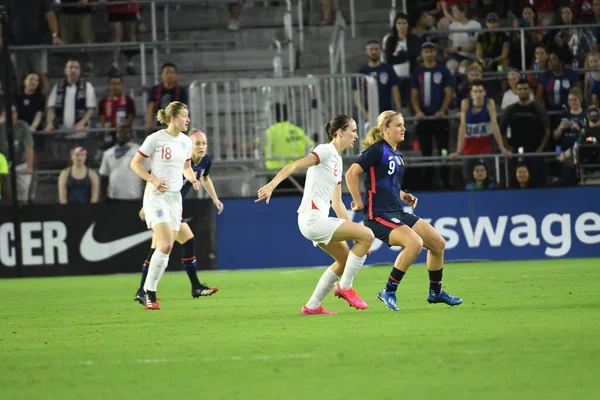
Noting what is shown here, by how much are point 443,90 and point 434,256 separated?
1021 cm

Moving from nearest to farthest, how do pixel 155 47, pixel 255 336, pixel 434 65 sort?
pixel 255 336
pixel 434 65
pixel 155 47

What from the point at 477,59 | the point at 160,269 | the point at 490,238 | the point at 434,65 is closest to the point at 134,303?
the point at 160,269

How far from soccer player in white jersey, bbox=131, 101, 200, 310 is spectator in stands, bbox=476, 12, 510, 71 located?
1099cm

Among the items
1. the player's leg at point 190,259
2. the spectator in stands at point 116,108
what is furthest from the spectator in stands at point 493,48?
A: the player's leg at point 190,259

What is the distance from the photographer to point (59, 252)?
2038 centimetres

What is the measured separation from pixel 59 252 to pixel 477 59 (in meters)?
8.91

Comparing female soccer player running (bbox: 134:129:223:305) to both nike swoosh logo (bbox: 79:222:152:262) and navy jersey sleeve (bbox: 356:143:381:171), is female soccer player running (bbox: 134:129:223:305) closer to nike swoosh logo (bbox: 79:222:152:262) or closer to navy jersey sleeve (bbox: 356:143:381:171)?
navy jersey sleeve (bbox: 356:143:381:171)

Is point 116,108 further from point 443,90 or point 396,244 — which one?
point 396,244

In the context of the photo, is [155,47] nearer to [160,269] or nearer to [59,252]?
[59,252]

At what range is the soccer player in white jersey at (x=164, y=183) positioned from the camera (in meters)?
13.0

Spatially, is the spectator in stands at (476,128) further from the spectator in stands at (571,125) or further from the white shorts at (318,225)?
the white shorts at (318,225)

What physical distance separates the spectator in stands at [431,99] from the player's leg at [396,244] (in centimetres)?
973

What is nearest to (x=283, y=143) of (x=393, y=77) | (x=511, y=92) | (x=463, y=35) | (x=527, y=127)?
(x=393, y=77)

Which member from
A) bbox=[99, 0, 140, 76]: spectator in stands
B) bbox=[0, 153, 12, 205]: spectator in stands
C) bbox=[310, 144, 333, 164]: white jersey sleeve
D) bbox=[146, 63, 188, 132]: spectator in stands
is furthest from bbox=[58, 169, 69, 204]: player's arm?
bbox=[310, 144, 333, 164]: white jersey sleeve
